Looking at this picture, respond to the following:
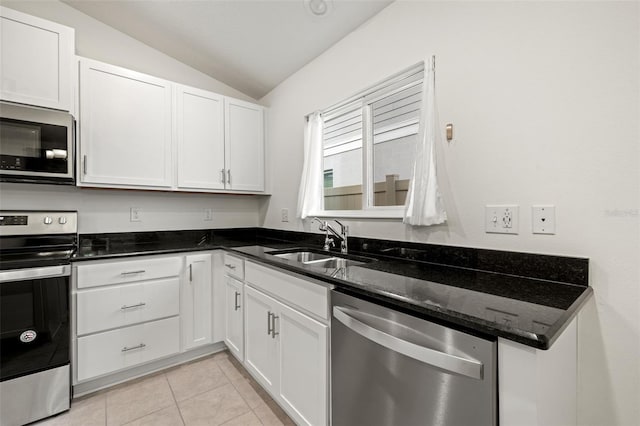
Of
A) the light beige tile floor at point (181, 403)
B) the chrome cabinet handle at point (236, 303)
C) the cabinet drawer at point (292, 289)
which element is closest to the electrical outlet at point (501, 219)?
the cabinet drawer at point (292, 289)

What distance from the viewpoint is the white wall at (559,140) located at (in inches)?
36.9

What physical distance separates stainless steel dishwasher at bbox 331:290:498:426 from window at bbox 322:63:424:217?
2.72 feet

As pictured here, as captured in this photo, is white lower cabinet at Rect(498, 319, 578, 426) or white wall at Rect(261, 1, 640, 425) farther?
white wall at Rect(261, 1, 640, 425)

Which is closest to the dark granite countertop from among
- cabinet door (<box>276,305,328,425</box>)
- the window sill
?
the window sill

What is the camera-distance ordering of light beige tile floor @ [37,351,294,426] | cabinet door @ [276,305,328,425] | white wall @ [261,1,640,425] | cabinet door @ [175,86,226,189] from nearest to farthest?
white wall @ [261,1,640,425] → cabinet door @ [276,305,328,425] → light beige tile floor @ [37,351,294,426] → cabinet door @ [175,86,226,189]

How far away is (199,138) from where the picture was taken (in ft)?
8.13

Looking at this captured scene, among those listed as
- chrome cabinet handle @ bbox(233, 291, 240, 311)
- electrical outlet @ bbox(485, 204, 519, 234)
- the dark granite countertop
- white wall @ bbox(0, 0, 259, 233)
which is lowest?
chrome cabinet handle @ bbox(233, 291, 240, 311)

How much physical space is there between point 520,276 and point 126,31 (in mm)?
3257

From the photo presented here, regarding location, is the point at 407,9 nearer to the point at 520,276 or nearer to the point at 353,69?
the point at 353,69

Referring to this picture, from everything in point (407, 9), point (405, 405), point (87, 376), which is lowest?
point (87, 376)

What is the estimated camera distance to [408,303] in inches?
33.5

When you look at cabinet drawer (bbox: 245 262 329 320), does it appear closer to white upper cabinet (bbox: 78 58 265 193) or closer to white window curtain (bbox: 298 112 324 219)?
white window curtain (bbox: 298 112 324 219)

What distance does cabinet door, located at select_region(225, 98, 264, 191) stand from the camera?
2645 millimetres

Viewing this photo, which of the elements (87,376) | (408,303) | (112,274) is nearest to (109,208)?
(112,274)
